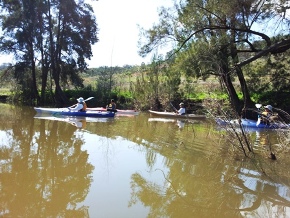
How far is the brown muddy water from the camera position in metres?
5.11

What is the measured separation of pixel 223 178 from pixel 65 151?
4727mm

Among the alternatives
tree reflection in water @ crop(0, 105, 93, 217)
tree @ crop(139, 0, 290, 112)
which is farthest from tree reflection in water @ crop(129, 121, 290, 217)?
tree @ crop(139, 0, 290, 112)

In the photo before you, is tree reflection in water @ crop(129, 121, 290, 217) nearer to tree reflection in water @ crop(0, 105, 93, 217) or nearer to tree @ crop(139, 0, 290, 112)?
tree reflection in water @ crop(0, 105, 93, 217)

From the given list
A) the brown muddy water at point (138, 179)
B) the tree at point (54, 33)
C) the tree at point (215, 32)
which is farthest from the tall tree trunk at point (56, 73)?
the brown muddy water at point (138, 179)

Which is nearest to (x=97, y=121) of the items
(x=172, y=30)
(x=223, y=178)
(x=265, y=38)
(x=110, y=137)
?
(x=110, y=137)

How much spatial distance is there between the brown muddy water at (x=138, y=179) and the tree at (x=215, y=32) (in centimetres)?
585

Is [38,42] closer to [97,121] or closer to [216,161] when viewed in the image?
[97,121]

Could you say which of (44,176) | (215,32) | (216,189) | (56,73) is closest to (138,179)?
(216,189)

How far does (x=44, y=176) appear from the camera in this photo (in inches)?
260

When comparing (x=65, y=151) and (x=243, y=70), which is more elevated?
(x=243, y=70)

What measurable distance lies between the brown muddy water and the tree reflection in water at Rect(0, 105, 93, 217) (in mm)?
16

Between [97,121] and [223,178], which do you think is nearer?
[223,178]

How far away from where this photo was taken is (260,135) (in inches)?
498

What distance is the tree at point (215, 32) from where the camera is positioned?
13695mm
